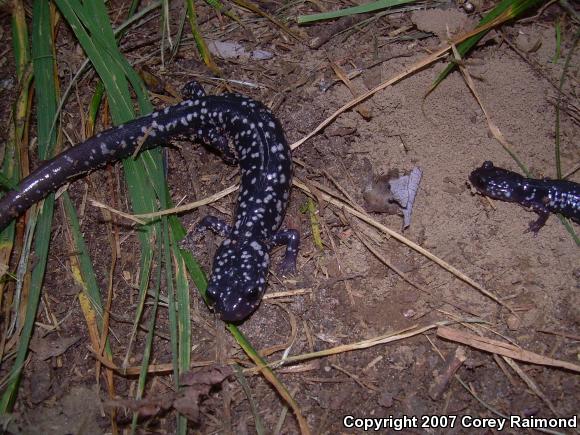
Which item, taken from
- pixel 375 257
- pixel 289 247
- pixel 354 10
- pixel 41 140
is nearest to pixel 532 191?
pixel 375 257

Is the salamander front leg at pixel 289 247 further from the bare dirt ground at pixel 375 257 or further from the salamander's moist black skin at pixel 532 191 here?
the salamander's moist black skin at pixel 532 191

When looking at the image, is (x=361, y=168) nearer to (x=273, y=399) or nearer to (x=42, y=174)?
(x=273, y=399)

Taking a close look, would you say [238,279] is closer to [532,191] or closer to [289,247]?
[289,247]

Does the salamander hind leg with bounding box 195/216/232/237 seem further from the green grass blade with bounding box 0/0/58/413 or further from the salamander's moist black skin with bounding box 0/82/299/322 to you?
the green grass blade with bounding box 0/0/58/413

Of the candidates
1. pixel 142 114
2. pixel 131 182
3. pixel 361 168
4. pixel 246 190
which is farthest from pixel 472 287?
pixel 142 114

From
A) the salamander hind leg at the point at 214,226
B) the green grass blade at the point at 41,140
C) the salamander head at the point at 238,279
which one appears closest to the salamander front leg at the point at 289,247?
the salamander head at the point at 238,279

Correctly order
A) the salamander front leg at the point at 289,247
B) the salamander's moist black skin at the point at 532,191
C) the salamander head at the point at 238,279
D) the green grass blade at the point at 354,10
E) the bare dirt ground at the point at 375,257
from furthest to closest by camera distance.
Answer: the green grass blade at the point at 354,10 → the salamander front leg at the point at 289,247 → the salamander's moist black skin at the point at 532,191 → the salamander head at the point at 238,279 → the bare dirt ground at the point at 375,257
